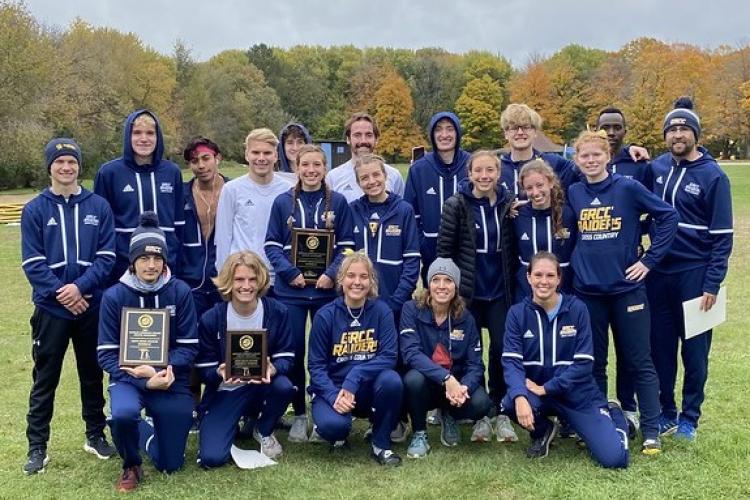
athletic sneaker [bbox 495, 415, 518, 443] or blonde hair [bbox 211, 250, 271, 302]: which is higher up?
blonde hair [bbox 211, 250, 271, 302]

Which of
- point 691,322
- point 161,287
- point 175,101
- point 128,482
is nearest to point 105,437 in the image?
point 128,482

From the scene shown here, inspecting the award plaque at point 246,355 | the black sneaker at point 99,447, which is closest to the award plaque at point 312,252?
the award plaque at point 246,355

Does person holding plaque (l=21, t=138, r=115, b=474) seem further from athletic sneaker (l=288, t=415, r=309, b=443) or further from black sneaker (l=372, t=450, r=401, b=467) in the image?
black sneaker (l=372, t=450, r=401, b=467)

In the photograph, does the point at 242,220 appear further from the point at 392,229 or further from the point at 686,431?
the point at 686,431

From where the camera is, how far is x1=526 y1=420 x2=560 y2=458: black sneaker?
5.02 meters

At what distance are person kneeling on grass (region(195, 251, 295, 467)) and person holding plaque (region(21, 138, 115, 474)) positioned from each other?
2.61 ft

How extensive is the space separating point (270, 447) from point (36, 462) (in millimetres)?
1600

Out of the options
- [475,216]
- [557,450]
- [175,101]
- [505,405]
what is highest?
[175,101]

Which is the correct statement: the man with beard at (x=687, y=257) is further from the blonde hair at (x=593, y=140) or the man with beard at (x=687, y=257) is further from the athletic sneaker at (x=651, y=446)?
the blonde hair at (x=593, y=140)

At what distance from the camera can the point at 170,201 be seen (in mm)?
5492

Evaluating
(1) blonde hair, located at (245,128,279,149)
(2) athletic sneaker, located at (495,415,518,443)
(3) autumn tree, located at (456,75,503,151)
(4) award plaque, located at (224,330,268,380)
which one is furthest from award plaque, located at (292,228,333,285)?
(3) autumn tree, located at (456,75,503,151)

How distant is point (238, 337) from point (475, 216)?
197 cm

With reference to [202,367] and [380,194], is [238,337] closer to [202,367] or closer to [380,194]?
[202,367]

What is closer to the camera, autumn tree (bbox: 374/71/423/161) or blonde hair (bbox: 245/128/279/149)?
blonde hair (bbox: 245/128/279/149)
